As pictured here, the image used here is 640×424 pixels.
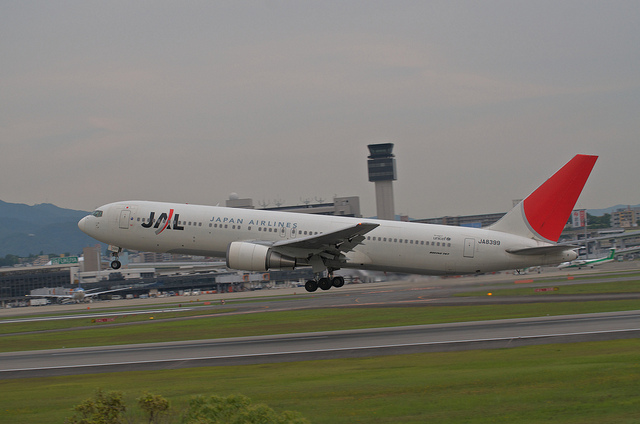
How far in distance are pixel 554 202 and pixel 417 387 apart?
21.6m

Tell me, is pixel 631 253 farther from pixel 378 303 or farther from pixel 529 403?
pixel 529 403

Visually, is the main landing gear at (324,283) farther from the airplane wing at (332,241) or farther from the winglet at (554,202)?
the winglet at (554,202)

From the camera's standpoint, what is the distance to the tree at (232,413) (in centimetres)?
1196

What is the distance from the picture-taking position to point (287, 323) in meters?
42.3

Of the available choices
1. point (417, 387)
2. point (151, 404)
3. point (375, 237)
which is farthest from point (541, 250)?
point (151, 404)

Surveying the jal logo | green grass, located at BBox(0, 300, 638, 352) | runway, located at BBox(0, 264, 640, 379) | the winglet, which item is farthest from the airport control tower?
runway, located at BBox(0, 264, 640, 379)

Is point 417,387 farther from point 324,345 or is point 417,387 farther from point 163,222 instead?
point 163,222

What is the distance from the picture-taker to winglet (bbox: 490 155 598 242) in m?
37.7

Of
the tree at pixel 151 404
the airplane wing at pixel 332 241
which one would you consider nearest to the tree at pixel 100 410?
the tree at pixel 151 404

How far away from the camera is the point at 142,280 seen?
125 metres

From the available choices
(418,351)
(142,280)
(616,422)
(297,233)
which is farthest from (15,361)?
(142,280)

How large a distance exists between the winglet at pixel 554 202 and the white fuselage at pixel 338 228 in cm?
83

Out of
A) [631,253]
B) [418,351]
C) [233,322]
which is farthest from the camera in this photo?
[631,253]

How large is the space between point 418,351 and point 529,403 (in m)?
9.93
